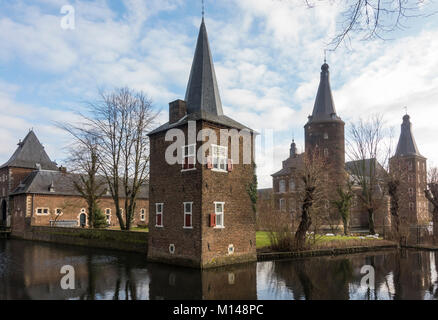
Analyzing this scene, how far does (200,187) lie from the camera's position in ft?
48.5

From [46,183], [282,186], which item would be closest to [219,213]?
[46,183]

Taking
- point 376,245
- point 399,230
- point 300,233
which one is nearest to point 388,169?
point 399,230

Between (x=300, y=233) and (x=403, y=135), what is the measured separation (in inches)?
1637

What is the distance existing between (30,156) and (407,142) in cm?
5300

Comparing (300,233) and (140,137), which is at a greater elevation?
(140,137)

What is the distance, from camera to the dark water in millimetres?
10266

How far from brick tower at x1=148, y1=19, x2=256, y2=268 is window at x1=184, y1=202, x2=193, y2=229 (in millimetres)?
44

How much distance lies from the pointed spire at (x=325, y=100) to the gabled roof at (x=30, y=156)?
32548 mm

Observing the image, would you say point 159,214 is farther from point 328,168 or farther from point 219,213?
point 328,168

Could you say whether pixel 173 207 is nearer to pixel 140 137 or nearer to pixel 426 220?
pixel 140 137

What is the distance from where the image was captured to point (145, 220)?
42.6m

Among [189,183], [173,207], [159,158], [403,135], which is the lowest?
[173,207]

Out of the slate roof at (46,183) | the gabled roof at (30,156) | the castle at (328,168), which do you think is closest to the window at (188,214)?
the castle at (328,168)

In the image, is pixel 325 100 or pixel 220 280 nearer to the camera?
pixel 220 280
